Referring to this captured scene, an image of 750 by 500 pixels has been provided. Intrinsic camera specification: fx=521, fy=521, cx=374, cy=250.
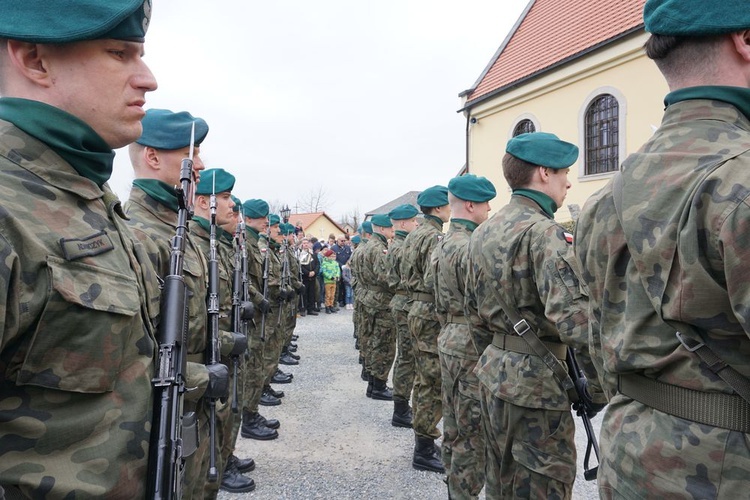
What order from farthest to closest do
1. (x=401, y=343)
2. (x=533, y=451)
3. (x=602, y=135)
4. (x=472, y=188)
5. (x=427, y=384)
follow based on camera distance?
(x=602, y=135), (x=401, y=343), (x=427, y=384), (x=472, y=188), (x=533, y=451)

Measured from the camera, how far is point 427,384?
4.81m

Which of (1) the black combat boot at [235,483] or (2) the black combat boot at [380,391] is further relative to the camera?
(2) the black combat boot at [380,391]

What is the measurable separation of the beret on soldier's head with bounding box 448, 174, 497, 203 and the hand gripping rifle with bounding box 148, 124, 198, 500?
114 inches

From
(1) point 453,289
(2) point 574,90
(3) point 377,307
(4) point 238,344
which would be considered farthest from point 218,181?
(2) point 574,90

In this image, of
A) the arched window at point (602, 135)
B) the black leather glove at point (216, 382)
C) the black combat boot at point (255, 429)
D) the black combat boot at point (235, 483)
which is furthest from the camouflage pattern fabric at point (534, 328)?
the arched window at point (602, 135)

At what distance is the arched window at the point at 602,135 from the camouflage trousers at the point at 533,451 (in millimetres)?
13065

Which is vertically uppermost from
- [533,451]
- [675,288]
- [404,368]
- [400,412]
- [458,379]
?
[675,288]

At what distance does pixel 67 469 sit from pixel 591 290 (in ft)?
5.13

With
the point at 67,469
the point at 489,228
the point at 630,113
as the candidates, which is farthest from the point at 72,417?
the point at 630,113

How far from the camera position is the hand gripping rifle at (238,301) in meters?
3.73

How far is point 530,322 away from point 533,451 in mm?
647

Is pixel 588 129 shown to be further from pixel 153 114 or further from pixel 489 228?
pixel 153 114

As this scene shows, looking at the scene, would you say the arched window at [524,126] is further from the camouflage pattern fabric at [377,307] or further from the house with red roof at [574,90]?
the camouflage pattern fabric at [377,307]

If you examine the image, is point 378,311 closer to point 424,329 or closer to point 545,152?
point 424,329
